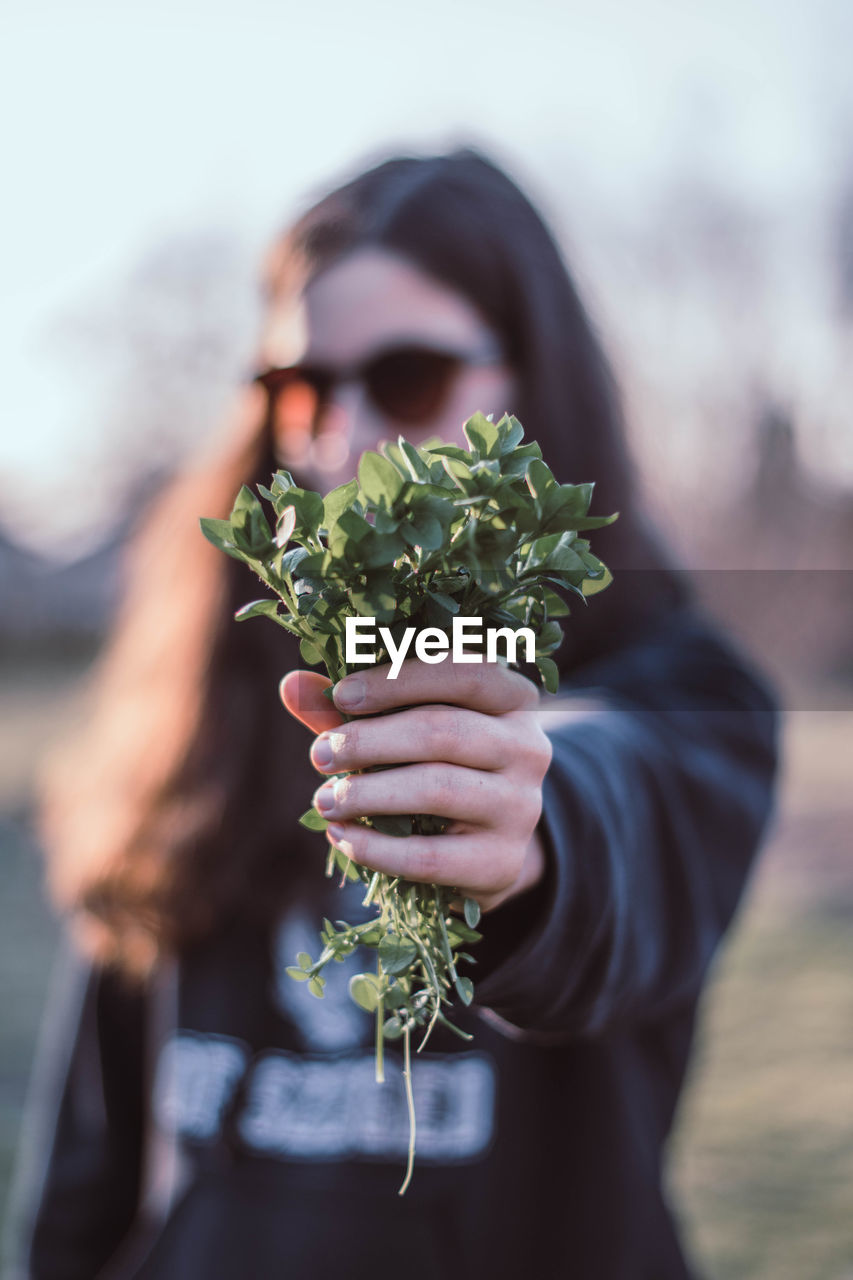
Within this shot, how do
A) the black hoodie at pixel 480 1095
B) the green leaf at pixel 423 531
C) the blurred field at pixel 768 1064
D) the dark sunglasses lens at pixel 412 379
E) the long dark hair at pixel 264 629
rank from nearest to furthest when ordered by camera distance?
the green leaf at pixel 423 531 → the black hoodie at pixel 480 1095 → the dark sunglasses lens at pixel 412 379 → the long dark hair at pixel 264 629 → the blurred field at pixel 768 1064

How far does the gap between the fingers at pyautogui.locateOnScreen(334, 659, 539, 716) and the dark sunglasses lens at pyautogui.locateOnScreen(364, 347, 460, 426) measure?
1478 mm

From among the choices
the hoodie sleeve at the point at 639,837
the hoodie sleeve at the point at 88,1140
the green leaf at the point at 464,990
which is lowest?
the hoodie sleeve at the point at 88,1140

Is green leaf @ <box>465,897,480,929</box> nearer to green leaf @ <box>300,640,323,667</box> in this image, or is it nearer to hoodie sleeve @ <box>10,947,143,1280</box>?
green leaf @ <box>300,640,323,667</box>

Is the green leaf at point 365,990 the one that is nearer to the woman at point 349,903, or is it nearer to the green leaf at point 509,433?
the woman at point 349,903

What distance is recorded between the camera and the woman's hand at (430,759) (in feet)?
3.32

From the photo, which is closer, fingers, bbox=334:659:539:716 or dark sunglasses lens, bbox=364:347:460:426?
fingers, bbox=334:659:539:716

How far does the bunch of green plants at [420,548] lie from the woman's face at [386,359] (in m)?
1.39

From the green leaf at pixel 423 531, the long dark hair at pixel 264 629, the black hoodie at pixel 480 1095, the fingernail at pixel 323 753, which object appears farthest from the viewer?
the long dark hair at pixel 264 629

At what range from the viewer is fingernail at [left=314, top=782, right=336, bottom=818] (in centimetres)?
104

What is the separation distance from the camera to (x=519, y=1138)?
226 centimetres

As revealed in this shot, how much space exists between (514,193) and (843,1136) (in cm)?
466

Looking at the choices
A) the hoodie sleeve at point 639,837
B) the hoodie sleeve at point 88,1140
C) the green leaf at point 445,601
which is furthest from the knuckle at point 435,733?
the hoodie sleeve at point 88,1140

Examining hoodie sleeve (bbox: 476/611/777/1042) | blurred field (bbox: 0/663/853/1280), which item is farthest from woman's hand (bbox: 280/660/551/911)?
blurred field (bbox: 0/663/853/1280)

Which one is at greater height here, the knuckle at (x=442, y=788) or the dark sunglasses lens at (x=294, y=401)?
the dark sunglasses lens at (x=294, y=401)
